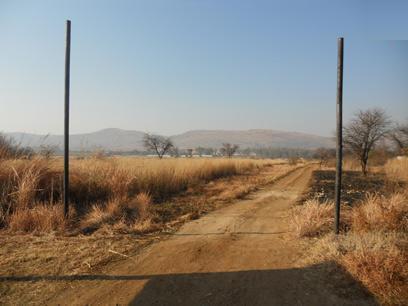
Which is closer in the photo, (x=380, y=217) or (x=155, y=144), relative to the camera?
(x=380, y=217)

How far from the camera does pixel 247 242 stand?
5.44 meters

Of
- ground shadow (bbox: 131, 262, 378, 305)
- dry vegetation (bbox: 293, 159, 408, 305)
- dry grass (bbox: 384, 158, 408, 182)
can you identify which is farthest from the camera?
dry grass (bbox: 384, 158, 408, 182)

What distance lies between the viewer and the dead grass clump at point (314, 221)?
18.5 feet

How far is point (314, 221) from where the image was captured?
5.76 m

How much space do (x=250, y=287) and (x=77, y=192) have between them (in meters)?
6.93

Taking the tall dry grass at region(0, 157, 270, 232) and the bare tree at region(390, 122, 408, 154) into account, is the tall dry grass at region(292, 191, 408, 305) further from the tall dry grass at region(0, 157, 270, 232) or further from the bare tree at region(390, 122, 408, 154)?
the bare tree at region(390, 122, 408, 154)

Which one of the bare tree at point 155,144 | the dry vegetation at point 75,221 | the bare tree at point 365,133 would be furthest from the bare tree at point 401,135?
the bare tree at point 155,144

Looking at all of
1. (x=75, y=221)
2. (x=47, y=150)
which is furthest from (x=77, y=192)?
(x=75, y=221)

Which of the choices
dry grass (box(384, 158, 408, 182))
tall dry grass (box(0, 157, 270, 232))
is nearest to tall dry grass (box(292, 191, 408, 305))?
tall dry grass (box(0, 157, 270, 232))

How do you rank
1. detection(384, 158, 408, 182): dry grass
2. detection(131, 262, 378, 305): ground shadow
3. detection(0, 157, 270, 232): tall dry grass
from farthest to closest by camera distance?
detection(384, 158, 408, 182): dry grass, detection(0, 157, 270, 232): tall dry grass, detection(131, 262, 378, 305): ground shadow

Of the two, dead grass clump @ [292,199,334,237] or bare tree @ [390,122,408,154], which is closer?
dead grass clump @ [292,199,334,237]

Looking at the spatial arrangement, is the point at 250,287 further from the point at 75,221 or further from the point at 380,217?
the point at 75,221

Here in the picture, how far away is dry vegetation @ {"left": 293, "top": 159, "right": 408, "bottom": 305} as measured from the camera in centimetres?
354

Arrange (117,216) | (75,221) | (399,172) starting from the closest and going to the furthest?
(75,221), (117,216), (399,172)
